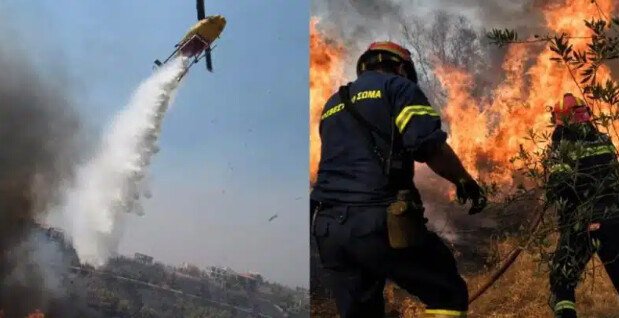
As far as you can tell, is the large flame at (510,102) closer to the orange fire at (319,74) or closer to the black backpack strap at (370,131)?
the orange fire at (319,74)

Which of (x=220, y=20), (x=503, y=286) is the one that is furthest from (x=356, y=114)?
(x=220, y=20)

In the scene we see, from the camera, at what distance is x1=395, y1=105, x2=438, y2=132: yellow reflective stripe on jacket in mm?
2557

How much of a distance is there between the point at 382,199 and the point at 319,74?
259cm

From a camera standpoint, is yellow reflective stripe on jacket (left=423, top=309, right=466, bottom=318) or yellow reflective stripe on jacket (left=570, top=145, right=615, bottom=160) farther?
yellow reflective stripe on jacket (left=570, top=145, right=615, bottom=160)

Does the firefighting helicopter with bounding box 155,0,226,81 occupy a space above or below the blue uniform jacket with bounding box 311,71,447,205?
above

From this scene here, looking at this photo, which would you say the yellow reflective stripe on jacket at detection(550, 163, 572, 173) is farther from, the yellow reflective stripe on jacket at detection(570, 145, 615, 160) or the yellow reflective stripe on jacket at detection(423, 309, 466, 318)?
the yellow reflective stripe on jacket at detection(423, 309, 466, 318)

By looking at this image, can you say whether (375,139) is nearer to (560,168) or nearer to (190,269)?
(560,168)

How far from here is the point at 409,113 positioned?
2.57 metres

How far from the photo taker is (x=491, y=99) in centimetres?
484

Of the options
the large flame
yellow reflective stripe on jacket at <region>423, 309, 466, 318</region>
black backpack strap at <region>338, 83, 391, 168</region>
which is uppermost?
the large flame

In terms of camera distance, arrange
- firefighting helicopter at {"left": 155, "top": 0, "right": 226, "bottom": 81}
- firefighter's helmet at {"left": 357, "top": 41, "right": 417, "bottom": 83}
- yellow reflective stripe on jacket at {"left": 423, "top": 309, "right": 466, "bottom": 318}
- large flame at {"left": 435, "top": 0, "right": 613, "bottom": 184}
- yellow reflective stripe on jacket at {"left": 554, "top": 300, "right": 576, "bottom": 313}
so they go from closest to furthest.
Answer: yellow reflective stripe on jacket at {"left": 423, "top": 309, "right": 466, "bottom": 318} < firefighter's helmet at {"left": 357, "top": 41, "right": 417, "bottom": 83} < yellow reflective stripe on jacket at {"left": 554, "top": 300, "right": 576, "bottom": 313} < large flame at {"left": 435, "top": 0, "right": 613, "bottom": 184} < firefighting helicopter at {"left": 155, "top": 0, "right": 226, "bottom": 81}

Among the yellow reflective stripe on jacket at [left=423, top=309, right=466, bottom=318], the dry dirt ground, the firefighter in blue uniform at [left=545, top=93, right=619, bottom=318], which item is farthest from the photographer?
the dry dirt ground

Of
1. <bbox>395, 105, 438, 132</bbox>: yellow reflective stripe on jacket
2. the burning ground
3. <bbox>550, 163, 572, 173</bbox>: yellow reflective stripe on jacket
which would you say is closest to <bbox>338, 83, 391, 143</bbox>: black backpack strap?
<bbox>395, 105, 438, 132</bbox>: yellow reflective stripe on jacket

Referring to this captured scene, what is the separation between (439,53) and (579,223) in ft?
9.28
